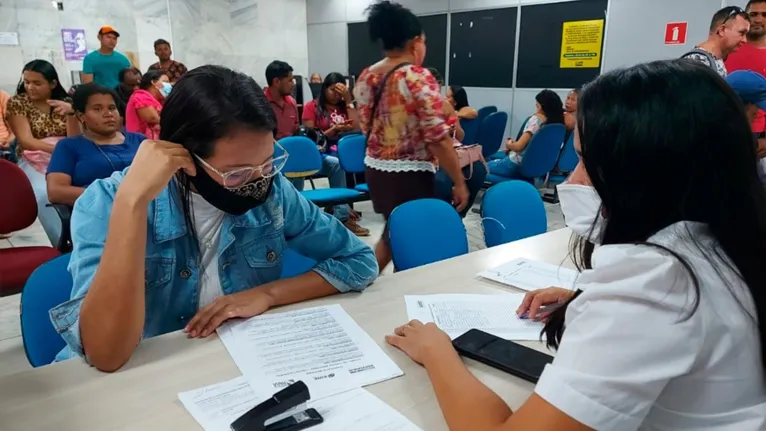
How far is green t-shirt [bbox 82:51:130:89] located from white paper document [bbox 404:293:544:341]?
516 centimetres

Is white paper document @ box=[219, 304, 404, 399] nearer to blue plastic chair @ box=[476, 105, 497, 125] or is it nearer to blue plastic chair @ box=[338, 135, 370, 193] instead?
blue plastic chair @ box=[338, 135, 370, 193]

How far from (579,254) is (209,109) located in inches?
36.7

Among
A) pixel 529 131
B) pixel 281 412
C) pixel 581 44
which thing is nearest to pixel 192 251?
pixel 281 412

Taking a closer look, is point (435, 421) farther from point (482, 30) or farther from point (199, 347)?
point (482, 30)

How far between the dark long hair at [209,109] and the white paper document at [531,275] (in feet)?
2.53

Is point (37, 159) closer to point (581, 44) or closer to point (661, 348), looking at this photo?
A: point (661, 348)

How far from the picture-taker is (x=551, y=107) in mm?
4723

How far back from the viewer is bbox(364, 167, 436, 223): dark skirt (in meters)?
2.60

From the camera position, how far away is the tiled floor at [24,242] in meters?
2.40

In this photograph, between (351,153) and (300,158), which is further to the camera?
(351,153)

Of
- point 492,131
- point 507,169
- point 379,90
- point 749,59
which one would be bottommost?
point 507,169

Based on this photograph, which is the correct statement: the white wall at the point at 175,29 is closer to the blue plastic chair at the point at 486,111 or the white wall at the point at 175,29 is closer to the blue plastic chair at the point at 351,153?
the blue plastic chair at the point at 486,111

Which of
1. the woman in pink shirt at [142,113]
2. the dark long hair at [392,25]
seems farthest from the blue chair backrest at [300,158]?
the dark long hair at [392,25]

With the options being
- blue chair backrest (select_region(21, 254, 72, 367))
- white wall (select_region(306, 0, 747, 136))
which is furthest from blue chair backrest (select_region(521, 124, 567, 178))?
blue chair backrest (select_region(21, 254, 72, 367))
